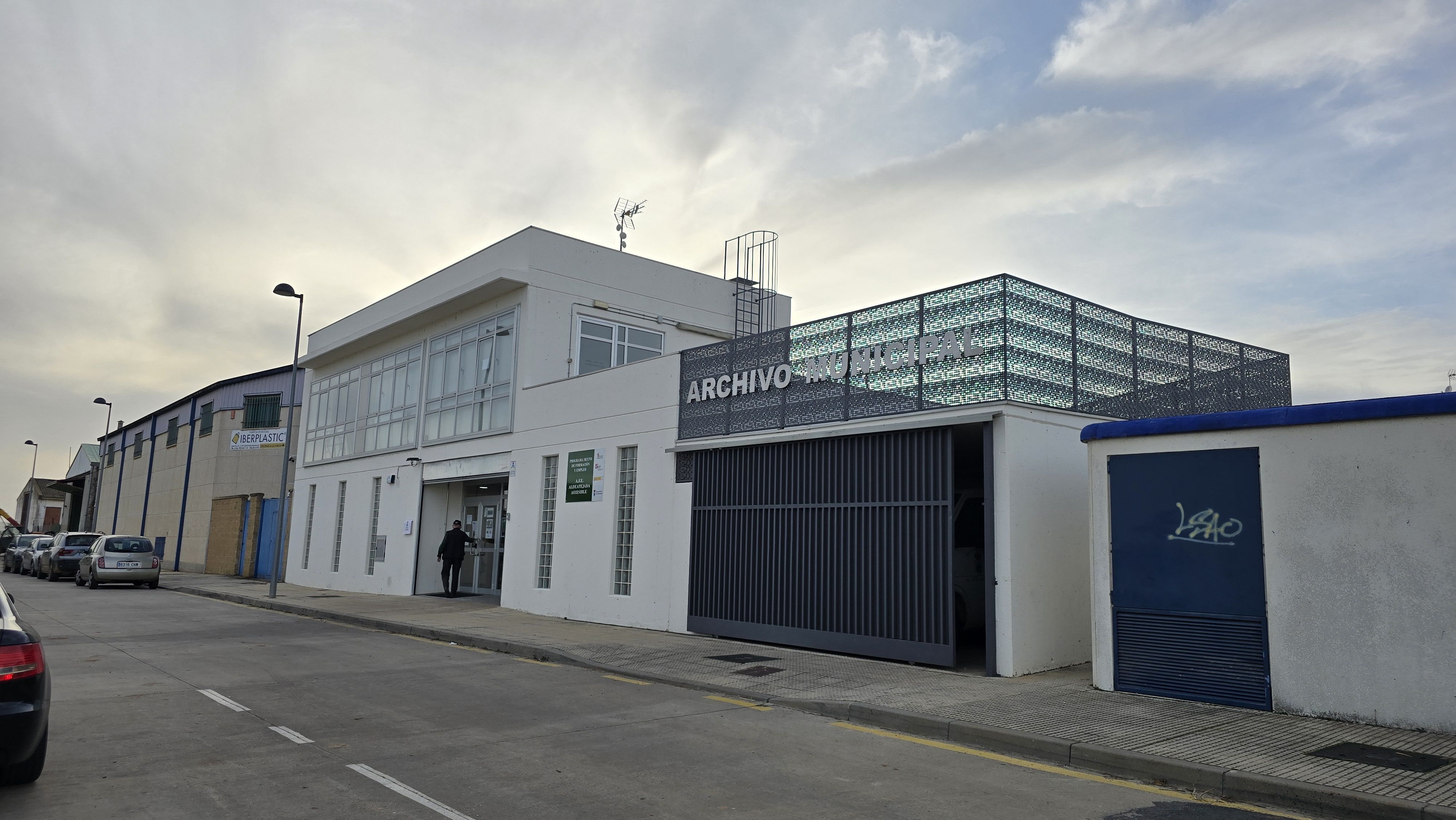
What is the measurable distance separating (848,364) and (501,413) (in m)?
11.0

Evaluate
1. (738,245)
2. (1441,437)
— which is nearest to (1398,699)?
(1441,437)

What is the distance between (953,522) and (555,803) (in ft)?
22.4

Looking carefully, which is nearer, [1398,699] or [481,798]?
[481,798]

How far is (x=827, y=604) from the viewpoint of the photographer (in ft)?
41.5

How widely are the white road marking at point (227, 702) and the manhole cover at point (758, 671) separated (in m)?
5.12

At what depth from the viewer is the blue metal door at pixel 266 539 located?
3381 centimetres

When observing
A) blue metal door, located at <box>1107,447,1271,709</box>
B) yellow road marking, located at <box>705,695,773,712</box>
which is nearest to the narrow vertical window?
yellow road marking, located at <box>705,695,773,712</box>

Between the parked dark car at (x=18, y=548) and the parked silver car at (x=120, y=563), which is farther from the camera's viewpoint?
the parked dark car at (x=18, y=548)

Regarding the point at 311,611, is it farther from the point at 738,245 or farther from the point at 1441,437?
the point at 1441,437

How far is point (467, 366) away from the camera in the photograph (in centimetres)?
2295

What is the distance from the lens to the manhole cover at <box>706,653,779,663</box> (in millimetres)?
11953

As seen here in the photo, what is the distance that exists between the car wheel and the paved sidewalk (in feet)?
19.5

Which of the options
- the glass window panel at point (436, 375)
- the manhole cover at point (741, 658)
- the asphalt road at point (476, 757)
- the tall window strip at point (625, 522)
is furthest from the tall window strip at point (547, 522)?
the asphalt road at point (476, 757)

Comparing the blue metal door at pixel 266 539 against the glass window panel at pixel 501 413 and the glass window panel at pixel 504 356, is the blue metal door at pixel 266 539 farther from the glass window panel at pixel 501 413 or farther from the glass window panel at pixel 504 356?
the glass window panel at pixel 504 356
